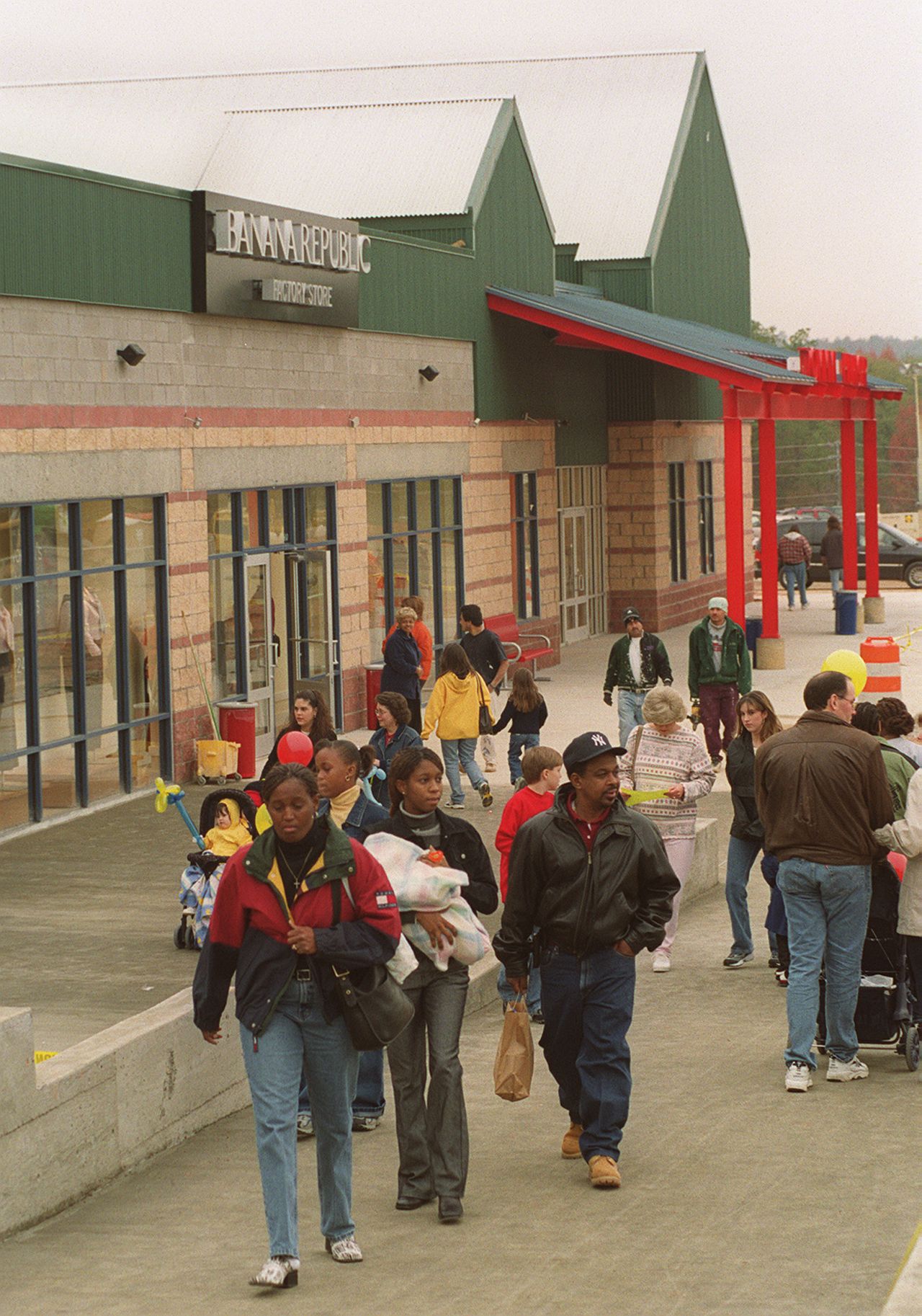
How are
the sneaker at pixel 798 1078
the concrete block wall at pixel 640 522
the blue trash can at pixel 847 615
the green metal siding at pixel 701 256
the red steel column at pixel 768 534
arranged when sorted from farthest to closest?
the green metal siding at pixel 701 256
the concrete block wall at pixel 640 522
the blue trash can at pixel 847 615
the red steel column at pixel 768 534
the sneaker at pixel 798 1078

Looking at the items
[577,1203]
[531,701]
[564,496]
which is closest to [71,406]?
[531,701]

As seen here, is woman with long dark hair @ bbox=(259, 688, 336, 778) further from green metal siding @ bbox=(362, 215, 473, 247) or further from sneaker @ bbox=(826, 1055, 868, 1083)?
green metal siding @ bbox=(362, 215, 473, 247)

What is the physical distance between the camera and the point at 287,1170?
21.4 feet

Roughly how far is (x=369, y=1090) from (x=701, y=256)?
110 ft

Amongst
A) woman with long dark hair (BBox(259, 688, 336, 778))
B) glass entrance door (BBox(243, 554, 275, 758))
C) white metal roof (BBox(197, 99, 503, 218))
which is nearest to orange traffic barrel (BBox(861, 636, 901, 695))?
glass entrance door (BBox(243, 554, 275, 758))

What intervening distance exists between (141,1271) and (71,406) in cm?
1248

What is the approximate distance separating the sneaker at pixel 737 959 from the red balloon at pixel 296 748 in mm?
3094

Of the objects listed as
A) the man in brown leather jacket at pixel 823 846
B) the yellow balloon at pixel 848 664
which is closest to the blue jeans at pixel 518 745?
the yellow balloon at pixel 848 664

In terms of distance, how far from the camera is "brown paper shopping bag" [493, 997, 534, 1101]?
754 centimetres

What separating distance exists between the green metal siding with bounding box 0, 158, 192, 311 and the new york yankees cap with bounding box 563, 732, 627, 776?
10987mm

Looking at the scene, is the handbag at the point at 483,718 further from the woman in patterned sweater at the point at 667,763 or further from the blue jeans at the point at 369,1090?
the blue jeans at the point at 369,1090

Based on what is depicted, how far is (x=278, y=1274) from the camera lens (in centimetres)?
650

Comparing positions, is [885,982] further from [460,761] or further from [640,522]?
[640,522]

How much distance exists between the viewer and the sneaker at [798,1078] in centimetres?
895
